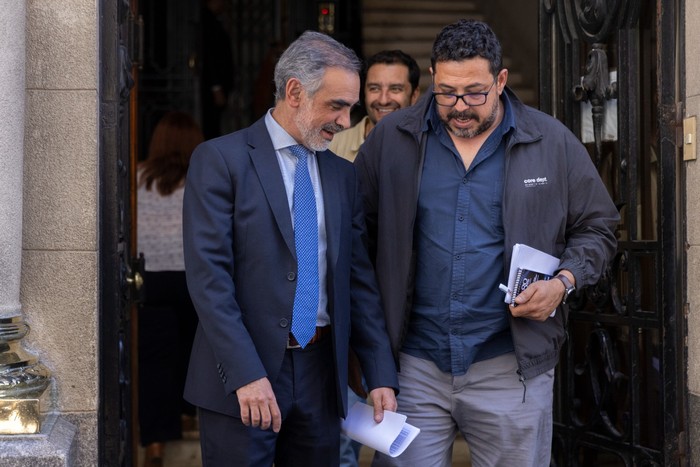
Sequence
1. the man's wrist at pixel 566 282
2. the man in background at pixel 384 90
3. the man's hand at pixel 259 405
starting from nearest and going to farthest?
the man's hand at pixel 259 405, the man's wrist at pixel 566 282, the man in background at pixel 384 90

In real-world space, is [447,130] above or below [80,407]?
above

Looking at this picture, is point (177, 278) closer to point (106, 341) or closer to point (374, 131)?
point (106, 341)

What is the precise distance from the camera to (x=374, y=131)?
4.31 metres

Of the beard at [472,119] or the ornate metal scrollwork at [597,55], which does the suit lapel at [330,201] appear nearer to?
the beard at [472,119]

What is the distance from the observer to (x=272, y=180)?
3.70 meters

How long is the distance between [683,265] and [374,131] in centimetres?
141

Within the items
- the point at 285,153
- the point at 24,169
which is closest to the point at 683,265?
the point at 285,153

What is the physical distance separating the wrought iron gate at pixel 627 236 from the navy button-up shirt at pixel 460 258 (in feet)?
3.22

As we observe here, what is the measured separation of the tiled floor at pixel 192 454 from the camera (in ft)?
22.8

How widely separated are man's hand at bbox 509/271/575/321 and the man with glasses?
1 cm

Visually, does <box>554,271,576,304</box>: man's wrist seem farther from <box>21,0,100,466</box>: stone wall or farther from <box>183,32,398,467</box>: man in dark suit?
<box>21,0,100,466</box>: stone wall

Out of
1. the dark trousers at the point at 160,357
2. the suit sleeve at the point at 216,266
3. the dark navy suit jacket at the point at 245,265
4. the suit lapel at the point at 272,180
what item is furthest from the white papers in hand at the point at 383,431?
the dark trousers at the point at 160,357

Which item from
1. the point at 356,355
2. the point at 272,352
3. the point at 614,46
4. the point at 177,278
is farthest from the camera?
the point at 177,278

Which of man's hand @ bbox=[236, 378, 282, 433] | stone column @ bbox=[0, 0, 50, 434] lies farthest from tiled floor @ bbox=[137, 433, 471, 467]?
man's hand @ bbox=[236, 378, 282, 433]
